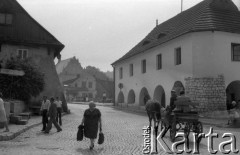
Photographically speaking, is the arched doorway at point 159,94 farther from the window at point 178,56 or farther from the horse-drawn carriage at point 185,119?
the horse-drawn carriage at point 185,119

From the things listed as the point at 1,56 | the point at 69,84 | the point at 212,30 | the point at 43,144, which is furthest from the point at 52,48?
the point at 69,84

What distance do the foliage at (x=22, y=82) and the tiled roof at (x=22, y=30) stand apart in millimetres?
3726

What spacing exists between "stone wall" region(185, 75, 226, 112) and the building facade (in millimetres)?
10487

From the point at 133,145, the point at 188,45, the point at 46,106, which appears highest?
the point at 188,45

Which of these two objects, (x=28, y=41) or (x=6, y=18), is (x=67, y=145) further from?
(x=6, y=18)

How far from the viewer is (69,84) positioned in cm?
8412

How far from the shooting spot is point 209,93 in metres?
22.9

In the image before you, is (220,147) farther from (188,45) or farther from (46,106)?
(188,45)

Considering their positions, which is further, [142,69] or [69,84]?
[69,84]

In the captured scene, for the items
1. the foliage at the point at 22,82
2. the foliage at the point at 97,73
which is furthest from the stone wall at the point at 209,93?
the foliage at the point at 97,73

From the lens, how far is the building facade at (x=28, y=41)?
25.7 metres

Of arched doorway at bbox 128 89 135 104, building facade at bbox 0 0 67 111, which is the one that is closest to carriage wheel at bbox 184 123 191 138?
building facade at bbox 0 0 67 111

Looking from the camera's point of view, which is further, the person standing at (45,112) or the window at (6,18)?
the window at (6,18)

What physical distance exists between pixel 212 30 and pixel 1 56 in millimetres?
15908
